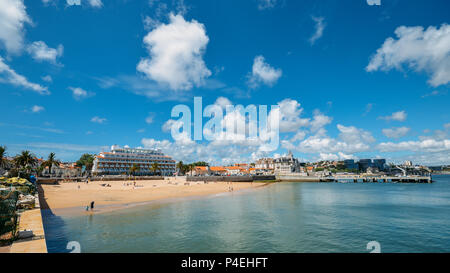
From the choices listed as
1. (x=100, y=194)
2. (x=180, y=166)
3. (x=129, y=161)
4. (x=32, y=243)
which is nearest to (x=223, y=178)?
(x=180, y=166)

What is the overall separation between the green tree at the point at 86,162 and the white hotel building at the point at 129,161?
8.14 m

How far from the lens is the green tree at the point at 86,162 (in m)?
120

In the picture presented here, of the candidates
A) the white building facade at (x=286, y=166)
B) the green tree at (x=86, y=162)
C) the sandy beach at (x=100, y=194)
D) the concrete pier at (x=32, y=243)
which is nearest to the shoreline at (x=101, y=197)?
the sandy beach at (x=100, y=194)

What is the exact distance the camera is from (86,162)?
122m

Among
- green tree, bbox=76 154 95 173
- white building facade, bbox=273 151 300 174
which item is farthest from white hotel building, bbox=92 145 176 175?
white building facade, bbox=273 151 300 174

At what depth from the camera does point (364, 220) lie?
25.7m

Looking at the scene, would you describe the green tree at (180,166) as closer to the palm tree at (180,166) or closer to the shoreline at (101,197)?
the palm tree at (180,166)

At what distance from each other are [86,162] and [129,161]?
80.7ft

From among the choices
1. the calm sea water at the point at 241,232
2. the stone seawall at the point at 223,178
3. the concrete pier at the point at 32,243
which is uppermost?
the concrete pier at the point at 32,243

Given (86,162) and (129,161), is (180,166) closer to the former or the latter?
(129,161)

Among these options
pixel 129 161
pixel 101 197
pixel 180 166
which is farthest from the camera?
pixel 180 166

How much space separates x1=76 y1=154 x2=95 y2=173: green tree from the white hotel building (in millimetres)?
8138

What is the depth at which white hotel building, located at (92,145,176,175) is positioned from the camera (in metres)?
112
